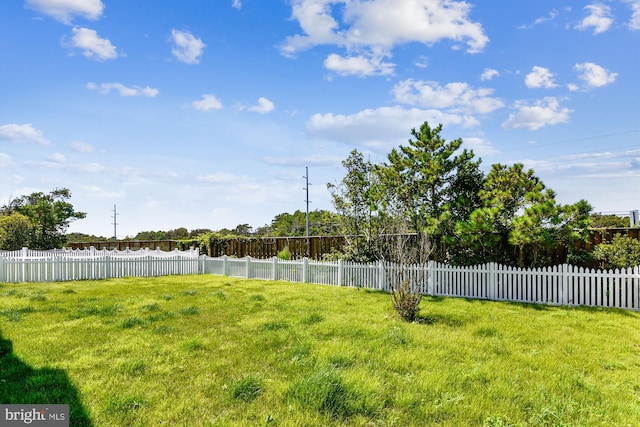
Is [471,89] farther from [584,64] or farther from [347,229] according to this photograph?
[347,229]

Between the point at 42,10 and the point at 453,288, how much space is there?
12115 millimetres

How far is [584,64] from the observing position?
11.2m

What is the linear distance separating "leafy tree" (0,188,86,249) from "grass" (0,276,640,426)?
2544cm

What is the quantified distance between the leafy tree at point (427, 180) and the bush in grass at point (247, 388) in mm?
7937

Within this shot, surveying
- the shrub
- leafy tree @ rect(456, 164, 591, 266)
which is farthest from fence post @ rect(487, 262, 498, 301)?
the shrub

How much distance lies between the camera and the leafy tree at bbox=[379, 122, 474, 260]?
1123cm

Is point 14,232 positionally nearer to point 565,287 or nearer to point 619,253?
point 565,287

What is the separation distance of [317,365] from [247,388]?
3.08 feet

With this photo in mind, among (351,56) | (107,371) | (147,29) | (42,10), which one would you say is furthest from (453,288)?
(42,10)

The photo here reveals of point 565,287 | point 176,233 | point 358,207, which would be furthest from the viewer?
point 176,233

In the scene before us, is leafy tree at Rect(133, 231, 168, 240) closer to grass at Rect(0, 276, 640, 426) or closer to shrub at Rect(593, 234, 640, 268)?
grass at Rect(0, 276, 640, 426)

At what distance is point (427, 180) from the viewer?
37.1ft

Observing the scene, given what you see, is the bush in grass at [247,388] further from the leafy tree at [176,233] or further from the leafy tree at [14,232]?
the leafy tree at [176,233]

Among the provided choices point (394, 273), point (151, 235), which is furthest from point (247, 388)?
point (151, 235)
